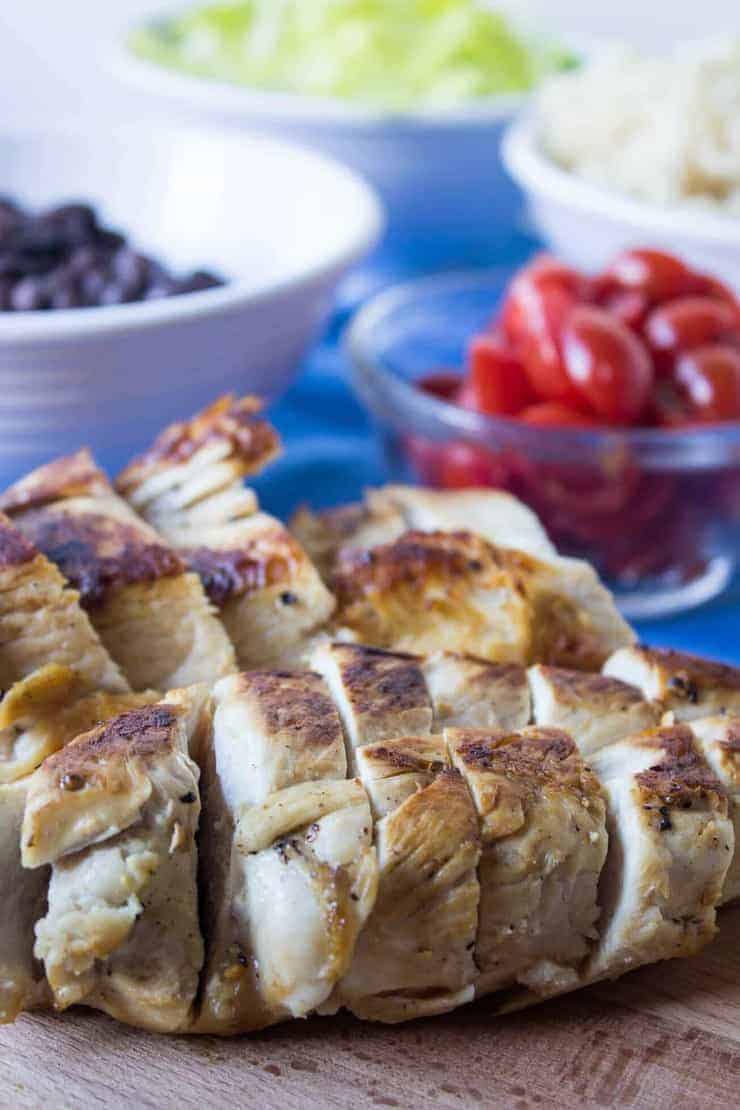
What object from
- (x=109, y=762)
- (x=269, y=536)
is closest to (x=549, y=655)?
(x=269, y=536)

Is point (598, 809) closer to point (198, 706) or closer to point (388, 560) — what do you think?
point (198, 706)

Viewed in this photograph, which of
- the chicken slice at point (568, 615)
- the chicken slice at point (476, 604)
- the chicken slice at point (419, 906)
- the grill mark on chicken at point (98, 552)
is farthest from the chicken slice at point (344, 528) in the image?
the chicken slice at point (419, 906)

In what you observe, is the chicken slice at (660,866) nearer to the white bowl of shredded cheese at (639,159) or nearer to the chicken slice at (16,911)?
the chicken slice at (16,911)

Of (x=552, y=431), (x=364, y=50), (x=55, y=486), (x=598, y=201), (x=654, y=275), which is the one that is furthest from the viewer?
(x=364, y=50)

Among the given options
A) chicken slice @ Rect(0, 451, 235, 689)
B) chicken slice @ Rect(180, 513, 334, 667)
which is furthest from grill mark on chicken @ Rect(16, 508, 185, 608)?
chicken slice @ Rect(180, 513, 334, 667)

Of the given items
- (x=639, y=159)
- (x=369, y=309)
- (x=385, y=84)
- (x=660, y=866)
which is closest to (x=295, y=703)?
(x=660, y=866)

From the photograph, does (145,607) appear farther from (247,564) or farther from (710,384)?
(710,384)
